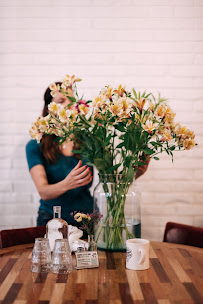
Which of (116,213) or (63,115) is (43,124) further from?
(116,213)

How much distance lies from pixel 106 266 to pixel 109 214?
0.24 m

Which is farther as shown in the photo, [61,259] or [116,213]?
[116,213]

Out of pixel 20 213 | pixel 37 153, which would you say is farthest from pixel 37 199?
pixel 37 153

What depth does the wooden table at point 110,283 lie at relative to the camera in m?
1.16

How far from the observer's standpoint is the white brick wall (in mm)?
2717

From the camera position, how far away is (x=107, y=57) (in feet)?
8.93

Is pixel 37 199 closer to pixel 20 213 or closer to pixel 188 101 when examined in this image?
pixel 20 213

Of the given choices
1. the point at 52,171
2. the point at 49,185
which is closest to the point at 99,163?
the point at 49,185

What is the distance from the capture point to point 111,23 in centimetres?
272

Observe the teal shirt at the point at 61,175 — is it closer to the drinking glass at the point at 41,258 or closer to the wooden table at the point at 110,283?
the wooden table at the point at 110,283

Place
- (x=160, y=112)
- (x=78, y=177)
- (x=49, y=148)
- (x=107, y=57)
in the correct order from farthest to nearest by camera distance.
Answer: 1. (x=107, y=57)
2. (x=49, y=148)
3. (x=78, y=177)
4. (x=160, y=112)

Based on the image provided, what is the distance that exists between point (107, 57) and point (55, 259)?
169 cm

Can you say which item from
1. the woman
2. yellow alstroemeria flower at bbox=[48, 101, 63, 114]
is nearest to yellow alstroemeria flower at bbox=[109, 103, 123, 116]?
yellow alstroemeria flower at bbox=[48, 101, 63, 114]

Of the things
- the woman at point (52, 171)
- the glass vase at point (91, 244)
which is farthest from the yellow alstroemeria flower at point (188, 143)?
the woman at point (52, 171)
